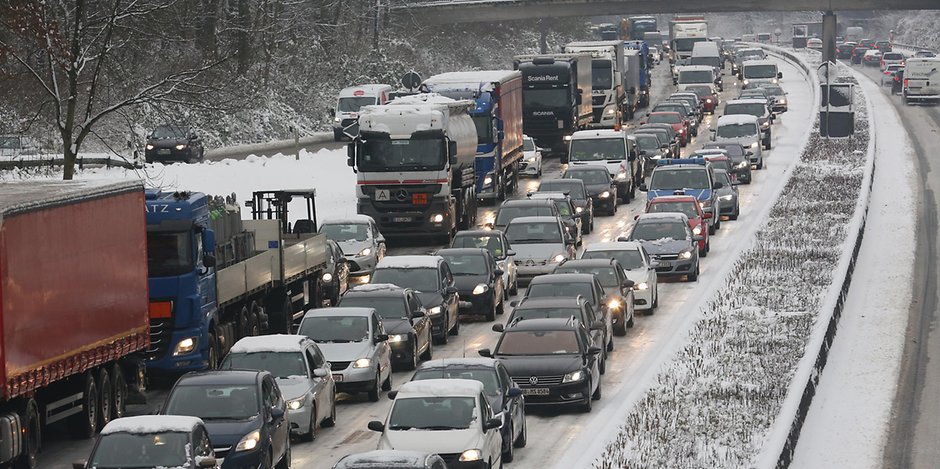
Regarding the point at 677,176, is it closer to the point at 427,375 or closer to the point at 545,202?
the point at 545,202

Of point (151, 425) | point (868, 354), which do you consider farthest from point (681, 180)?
point (151, 425)

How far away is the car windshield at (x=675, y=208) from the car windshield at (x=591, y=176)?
323 inches

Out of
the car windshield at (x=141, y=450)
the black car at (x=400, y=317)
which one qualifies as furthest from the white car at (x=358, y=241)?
the car windshield at (x=141, y=450)

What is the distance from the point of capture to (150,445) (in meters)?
19.0

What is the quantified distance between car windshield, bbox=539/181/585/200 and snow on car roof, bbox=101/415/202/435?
29885 millimetres

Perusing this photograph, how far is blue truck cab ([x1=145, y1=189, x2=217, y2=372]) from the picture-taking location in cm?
2777

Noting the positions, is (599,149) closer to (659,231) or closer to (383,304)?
(659,231)

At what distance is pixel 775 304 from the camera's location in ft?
117

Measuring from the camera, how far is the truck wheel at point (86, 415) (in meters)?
24.7

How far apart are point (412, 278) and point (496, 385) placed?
10.1 m

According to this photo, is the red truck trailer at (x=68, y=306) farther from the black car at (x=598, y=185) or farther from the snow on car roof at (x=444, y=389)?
the black car at (x=598, y=185)

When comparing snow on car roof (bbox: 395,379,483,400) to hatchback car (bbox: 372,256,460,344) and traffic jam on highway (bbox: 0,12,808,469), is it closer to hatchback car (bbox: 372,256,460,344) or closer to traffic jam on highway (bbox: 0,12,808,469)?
traffic jam on highway (bbox: 0,12,808,469)

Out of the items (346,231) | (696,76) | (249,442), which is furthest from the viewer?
(696,76)

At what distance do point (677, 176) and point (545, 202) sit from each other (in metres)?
6.69
